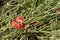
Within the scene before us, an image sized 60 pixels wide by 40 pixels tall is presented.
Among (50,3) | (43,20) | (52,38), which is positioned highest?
(50,3)

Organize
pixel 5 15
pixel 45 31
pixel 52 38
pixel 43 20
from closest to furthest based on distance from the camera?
1. pixel 52 38
2. pixel 45 31
3. pixel 43 20
4. pixel 5 15

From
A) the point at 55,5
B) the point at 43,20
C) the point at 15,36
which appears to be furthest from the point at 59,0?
the point at 15,36

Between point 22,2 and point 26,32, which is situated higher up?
point 22,2

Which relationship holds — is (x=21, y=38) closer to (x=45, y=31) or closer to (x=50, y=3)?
(x=45, y=31)

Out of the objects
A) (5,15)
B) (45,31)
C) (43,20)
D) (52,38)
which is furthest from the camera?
(5,15)

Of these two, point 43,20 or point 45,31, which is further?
point 43,20


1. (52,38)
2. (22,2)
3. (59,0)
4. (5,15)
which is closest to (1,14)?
(5,15)
